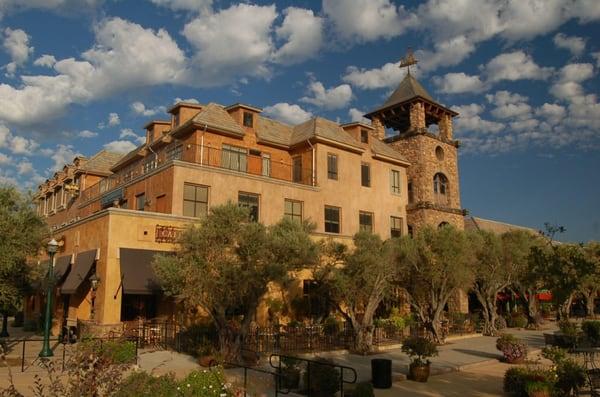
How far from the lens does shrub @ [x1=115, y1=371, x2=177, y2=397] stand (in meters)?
7.31

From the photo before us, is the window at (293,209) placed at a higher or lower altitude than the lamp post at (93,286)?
higher

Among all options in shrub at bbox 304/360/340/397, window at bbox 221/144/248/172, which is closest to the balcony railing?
window at bbox 221/144/248/172

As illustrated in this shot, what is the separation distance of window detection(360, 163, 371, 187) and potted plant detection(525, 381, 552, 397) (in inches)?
894

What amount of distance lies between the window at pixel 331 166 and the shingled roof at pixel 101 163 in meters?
20.6

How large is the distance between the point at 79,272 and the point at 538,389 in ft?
63.2

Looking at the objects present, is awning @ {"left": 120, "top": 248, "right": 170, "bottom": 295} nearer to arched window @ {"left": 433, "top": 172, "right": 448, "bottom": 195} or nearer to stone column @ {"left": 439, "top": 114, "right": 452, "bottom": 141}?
arched window @ {"left": 433, "top": 172, "right": 448, "bottom": 195}

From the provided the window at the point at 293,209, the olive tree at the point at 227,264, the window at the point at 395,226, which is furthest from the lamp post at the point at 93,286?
the window at the point at 395,226

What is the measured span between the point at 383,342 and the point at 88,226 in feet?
51.6

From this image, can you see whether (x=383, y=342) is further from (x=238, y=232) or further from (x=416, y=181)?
(x=416, y=181)

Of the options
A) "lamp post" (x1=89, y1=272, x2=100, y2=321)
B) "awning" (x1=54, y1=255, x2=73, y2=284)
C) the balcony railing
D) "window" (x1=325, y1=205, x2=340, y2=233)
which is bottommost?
"lamp post" (x1=89, y1=272, x2=100, y2=321)

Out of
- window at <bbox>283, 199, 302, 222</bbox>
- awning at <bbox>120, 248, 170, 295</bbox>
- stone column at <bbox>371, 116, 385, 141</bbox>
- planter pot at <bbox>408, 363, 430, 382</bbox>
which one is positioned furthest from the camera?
stone column at <bbox>371, 116, 385, 141</bbox>

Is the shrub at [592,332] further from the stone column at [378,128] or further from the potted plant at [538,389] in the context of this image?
the stone column at [378,128]

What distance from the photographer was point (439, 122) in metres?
44.2

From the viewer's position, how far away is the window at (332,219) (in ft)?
103
